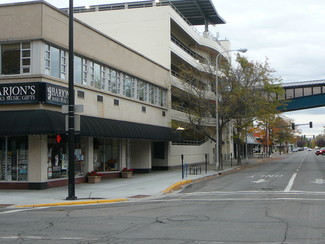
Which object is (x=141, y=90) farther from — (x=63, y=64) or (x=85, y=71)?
(x=63, y=64)

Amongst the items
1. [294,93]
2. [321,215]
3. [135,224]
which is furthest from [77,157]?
[294,93]

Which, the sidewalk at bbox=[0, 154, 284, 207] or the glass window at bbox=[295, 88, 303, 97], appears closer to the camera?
the sidewalk at bbox=[0, 154, 284, 207]

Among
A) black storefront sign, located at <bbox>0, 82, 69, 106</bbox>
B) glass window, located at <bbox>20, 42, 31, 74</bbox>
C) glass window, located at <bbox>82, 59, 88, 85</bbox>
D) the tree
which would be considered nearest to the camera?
black storefront sign, located at <bbox>0, 82, 69, 106</bbox>

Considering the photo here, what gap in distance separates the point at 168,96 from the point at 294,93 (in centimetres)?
2633

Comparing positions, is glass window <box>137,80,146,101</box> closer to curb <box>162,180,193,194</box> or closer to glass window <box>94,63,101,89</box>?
glass window <box>94,63,101,89</box>

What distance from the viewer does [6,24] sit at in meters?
19.5

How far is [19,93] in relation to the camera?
61.3 ft

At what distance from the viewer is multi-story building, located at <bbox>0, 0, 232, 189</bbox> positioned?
18.8 m

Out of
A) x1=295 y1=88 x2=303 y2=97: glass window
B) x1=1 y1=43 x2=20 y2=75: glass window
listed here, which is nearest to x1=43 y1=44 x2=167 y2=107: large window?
x1=1 y1=43 x2=20 y2=75: glass window

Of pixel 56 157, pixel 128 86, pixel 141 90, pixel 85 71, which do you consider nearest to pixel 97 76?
pixel 85 71

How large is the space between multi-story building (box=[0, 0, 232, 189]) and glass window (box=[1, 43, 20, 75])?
5cm

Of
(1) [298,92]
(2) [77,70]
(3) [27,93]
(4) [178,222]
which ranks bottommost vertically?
(4) [178,222]

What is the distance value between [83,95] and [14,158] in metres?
5.17

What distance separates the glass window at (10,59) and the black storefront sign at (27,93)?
93 centimetres
